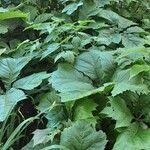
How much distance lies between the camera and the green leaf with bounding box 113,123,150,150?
161cm

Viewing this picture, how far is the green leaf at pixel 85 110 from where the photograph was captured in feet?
5.79

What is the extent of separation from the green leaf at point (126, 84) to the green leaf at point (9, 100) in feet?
1.59

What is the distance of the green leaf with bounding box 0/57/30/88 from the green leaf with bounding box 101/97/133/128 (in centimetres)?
61

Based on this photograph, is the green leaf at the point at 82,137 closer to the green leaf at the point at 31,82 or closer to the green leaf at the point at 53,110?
the green leaf at the point at 53,110

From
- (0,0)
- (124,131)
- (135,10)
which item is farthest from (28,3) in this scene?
(124,131)

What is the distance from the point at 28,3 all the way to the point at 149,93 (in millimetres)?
1421

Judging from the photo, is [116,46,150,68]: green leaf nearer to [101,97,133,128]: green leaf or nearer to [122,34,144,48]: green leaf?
[101,97,133,128]: green leaf

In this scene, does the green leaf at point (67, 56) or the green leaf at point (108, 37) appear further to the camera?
the green leaf at point (108, 37)

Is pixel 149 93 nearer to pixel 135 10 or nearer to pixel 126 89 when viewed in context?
pixel 126 89

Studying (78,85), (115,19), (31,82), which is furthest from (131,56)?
(115,19)

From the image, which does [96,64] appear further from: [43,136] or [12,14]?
[12,14]

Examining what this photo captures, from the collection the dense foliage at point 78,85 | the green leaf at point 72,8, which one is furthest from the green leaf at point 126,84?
the green leaf at point 72,8

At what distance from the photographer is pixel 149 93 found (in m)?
1.80

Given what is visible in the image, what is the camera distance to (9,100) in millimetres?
1921
